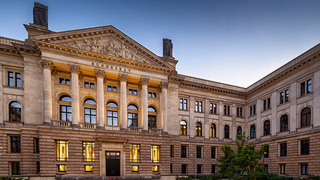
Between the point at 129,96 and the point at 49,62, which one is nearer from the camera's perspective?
the point at 49,62

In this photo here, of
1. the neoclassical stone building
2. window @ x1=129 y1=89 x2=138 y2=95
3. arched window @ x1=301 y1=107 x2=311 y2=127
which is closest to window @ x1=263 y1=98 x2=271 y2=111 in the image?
the neoclassical stone building

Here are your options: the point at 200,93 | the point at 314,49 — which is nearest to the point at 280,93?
the point at 314,49

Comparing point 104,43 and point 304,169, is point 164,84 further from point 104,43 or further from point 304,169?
point 304,169

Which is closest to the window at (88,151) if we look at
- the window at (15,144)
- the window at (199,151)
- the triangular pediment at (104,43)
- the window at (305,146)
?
the window at (15,144)

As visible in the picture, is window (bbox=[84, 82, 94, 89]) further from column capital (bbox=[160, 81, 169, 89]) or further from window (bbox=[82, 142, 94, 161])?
column capital (bbox=[160, 81, 169, 89])

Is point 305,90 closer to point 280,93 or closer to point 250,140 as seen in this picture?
point 280,93

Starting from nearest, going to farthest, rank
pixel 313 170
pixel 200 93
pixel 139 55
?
pixel 313 170
pixel 139 55
pixel 200 93

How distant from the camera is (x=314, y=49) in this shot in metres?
28.8

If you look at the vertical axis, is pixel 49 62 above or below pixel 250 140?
above

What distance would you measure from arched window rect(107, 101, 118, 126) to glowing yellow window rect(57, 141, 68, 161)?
7330mm

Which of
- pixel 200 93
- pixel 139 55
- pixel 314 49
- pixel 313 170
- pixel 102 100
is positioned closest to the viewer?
pixel 313 170

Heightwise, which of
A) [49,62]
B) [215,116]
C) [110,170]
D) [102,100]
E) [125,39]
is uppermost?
[125,39]

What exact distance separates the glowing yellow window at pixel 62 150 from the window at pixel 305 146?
35873 mm

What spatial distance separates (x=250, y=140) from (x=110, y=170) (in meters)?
29.2
